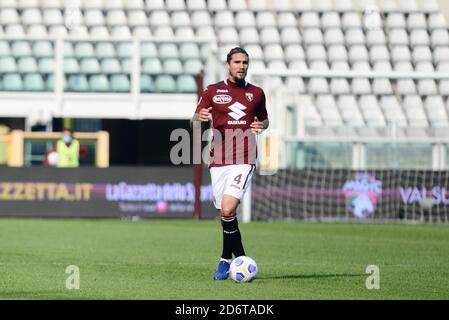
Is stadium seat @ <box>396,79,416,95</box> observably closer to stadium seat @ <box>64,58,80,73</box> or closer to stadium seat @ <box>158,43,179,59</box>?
stadium seat @ <box>158,43,179,59</box>

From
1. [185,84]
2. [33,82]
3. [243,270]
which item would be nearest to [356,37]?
[185,84]

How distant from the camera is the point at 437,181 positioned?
26.1 meters

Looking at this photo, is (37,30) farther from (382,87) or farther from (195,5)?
(382,87)

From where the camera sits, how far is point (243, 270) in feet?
38.3

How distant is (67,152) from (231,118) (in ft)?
52.0

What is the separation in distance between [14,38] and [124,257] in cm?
1880

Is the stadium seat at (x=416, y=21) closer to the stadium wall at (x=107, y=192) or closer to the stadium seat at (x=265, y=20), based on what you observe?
the stadium seat at (x=265, y=20)

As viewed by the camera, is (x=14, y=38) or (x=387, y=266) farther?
(x=14, y=38)

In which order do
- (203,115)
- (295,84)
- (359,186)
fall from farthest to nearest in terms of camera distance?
(295,84) → (359,186) → (203,115)

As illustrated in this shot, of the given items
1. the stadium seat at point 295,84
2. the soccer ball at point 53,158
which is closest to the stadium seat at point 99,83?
the stadium seat at point 295,84

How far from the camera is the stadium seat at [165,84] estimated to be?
34.4 metres

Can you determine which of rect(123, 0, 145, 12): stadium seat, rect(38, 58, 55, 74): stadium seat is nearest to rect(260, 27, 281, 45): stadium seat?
rect(123, 0, 145, 12): stadium seat
